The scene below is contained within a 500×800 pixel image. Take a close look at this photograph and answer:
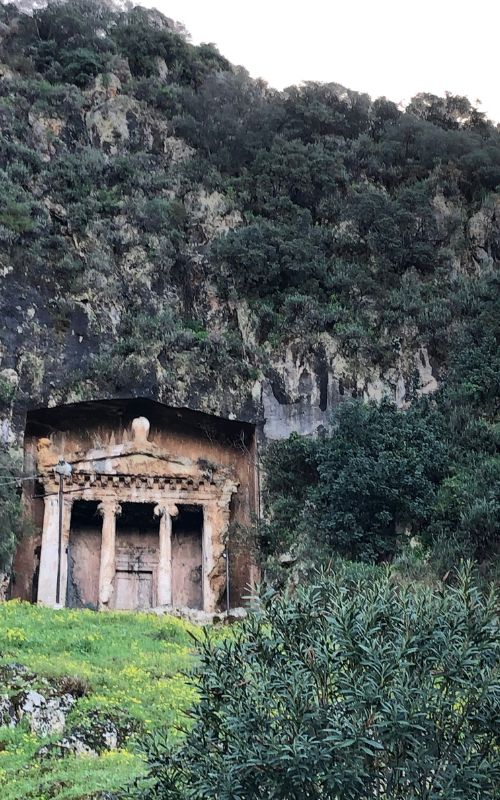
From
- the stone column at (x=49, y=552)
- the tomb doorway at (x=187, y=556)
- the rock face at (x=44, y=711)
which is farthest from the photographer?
the tomb doorway at (x=187, y=556)

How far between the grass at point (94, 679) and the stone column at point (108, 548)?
23.0ft

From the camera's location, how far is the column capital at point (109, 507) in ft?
105

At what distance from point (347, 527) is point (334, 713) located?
20.2 m

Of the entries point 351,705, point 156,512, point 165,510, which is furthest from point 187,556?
point 351,705

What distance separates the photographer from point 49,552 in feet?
101

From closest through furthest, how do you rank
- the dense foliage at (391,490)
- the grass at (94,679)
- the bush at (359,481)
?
the grass at (94,679)
the dense foliage at (391,490)
the bush at (359,481)

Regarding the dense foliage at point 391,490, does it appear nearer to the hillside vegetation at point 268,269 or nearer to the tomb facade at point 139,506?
the hillside vegetation at point 268,269

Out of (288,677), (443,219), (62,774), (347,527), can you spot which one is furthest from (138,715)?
(443,219)

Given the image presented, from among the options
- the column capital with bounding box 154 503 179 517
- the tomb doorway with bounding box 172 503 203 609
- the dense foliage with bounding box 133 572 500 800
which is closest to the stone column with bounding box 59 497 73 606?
the column capital with bounding box 154 503 179 517

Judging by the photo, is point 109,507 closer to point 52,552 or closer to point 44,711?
point 52,552

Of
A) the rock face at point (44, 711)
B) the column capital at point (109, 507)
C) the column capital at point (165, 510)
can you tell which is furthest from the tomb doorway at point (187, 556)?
the rock face at point (44, 711)

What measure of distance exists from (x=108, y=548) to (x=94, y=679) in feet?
48.3

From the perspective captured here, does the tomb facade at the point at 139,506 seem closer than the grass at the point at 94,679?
No

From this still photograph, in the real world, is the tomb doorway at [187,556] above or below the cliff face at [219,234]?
below
